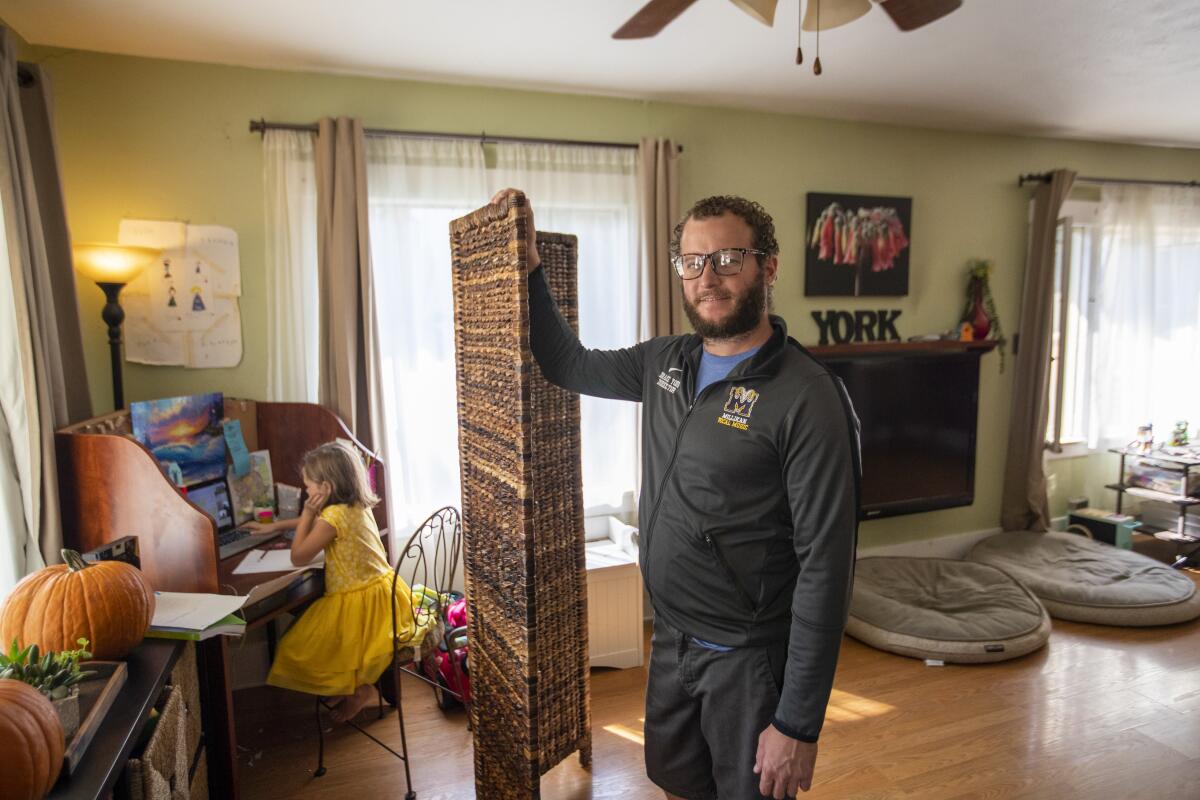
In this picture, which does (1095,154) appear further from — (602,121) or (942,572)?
(602,121)

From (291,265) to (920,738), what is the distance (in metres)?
3.01

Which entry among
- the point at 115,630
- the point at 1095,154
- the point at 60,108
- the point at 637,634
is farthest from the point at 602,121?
the point at 1095,154

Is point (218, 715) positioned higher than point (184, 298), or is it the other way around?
point (184, 298)

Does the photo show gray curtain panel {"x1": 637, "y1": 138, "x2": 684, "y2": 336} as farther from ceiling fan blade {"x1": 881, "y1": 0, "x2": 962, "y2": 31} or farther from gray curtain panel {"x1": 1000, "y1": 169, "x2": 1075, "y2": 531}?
gray curtain panel {"x1": 1000, "y1": 169, "x2": 1075, "y2": 531}

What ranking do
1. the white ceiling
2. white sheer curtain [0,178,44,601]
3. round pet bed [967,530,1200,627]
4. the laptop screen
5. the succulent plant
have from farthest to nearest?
round pet bed [967,530,1200,627]
the laptop screen
the white ceiling
white sheer curtain [0,178,44,601]
the succulent plant

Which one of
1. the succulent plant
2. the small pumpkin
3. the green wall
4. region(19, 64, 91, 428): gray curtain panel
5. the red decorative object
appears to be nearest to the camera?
the small pumpkin

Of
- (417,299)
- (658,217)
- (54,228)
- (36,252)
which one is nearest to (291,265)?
(417,299)

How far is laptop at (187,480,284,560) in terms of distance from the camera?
2369 mm

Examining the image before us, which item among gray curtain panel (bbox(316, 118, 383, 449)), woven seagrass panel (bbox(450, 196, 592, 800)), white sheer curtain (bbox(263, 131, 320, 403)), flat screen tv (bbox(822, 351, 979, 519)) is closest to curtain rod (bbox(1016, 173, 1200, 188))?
flat screen tv (bbox(822, 351, 979, 519))

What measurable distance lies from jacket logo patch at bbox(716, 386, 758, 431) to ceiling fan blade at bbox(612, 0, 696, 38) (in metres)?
1.04

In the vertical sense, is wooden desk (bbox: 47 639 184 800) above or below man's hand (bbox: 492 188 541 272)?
below

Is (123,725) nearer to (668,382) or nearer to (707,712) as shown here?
(707,712)

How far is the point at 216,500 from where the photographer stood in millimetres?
2479

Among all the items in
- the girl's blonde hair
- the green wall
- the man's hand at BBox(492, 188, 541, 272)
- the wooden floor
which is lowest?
the wooden floor
